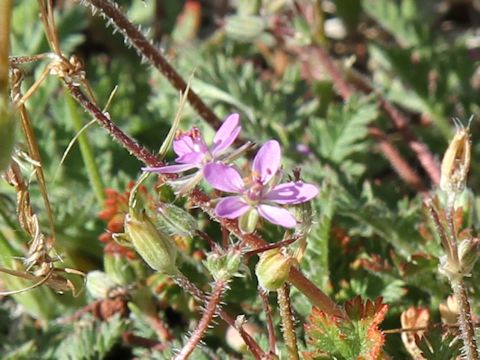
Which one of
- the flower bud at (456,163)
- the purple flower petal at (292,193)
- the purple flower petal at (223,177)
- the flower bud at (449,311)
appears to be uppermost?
the purple flower petal at (223,177)

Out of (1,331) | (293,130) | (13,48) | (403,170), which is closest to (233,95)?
(293,130)

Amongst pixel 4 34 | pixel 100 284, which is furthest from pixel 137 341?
pixel 4 34

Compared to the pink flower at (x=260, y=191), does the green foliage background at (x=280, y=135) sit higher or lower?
lower

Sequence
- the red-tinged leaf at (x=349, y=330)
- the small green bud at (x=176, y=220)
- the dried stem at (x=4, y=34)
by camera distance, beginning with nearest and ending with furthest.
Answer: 1. the dried stem at (x=4, y=34)
2. the small green bud at (x=176, y=220)
3. the red-tinged leaf at (x=349, y=330)

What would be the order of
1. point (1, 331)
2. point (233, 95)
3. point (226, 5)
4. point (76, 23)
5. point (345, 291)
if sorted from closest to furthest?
point (345, 291) < point (1, 331) < point (233, 95) < point (76, 23) < point (226, 5)

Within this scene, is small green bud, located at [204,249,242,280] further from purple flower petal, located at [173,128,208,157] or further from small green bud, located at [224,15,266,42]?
small green bud, located at [224,15,266,42]

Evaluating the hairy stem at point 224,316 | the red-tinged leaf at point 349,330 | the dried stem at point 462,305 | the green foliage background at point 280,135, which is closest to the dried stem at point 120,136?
the hairy stem at point 224,316

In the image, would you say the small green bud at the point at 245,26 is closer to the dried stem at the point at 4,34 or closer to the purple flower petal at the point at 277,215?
the purple flower petal at the point at 277,215

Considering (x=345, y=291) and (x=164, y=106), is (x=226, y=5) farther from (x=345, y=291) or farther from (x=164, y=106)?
(x=345, y=291)
